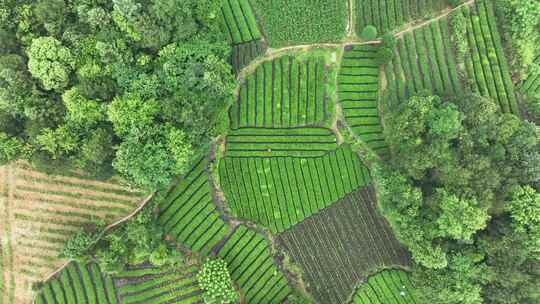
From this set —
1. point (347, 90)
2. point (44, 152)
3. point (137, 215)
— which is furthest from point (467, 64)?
point (44, 152)

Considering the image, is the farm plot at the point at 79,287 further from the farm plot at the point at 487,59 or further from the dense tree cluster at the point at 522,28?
the dense tree cluster at the point at 522,28

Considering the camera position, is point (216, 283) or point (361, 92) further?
point (361, 92)

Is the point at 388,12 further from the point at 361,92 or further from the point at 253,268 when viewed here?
the point at 253,268

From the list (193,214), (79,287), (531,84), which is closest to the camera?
(79,287)

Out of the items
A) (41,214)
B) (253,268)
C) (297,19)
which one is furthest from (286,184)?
(41,214)

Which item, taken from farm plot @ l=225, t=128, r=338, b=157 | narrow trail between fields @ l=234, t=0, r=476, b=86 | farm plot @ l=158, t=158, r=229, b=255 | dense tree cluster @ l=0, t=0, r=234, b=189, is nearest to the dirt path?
narrow trail between fields @ l=234, t=0, r=476, b=86

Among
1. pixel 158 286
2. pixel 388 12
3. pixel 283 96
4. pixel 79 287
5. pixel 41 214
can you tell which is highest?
pixel 388 12

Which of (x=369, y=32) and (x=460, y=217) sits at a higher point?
(x=369, y=32)
